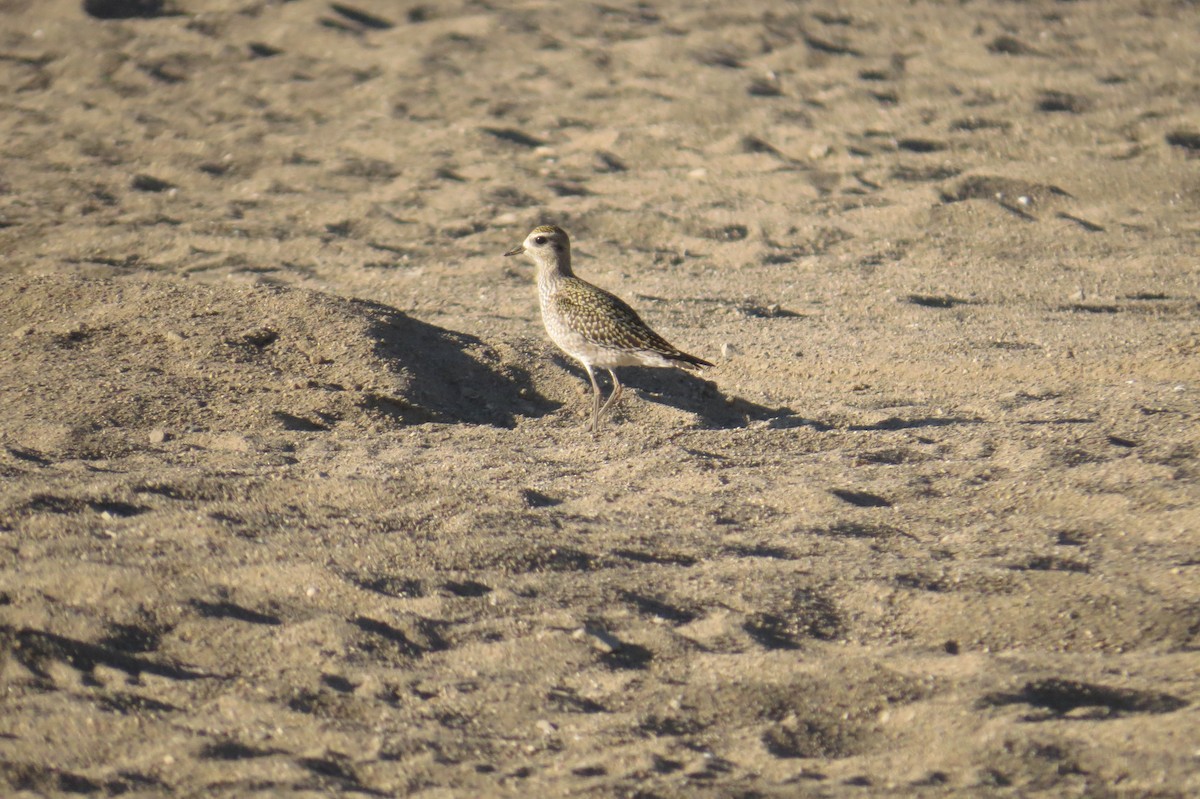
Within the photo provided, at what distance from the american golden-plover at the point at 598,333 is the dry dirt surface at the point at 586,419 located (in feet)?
0.80

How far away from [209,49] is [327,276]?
4844mm

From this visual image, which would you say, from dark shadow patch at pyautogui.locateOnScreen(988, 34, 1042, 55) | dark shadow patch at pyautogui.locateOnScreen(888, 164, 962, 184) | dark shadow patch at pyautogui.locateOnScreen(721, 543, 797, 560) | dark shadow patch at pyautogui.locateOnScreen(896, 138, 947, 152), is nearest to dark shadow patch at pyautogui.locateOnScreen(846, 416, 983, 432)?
dark shadow patch at pyautogui.locateOnScreen(721, 543, 797, 560)

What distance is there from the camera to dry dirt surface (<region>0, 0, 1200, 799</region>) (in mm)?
3762

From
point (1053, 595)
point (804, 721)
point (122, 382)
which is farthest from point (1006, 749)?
point (122, 382)

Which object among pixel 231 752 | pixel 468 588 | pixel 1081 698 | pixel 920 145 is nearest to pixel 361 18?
pixel 920 145

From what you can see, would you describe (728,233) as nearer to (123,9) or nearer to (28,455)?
(28,455)

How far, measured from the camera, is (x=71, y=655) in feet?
12.8

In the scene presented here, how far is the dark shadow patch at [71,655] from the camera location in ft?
12.7

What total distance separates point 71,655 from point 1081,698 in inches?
123

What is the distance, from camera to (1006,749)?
3637 mm

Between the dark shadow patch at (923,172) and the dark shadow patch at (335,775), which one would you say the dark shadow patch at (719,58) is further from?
the dark shadow patch at (335,775)

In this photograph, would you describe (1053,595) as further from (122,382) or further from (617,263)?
(617,263)

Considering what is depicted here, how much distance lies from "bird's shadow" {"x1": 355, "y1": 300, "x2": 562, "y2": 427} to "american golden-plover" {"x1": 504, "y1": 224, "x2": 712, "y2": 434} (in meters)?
0.33

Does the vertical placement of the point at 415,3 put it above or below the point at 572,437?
above
